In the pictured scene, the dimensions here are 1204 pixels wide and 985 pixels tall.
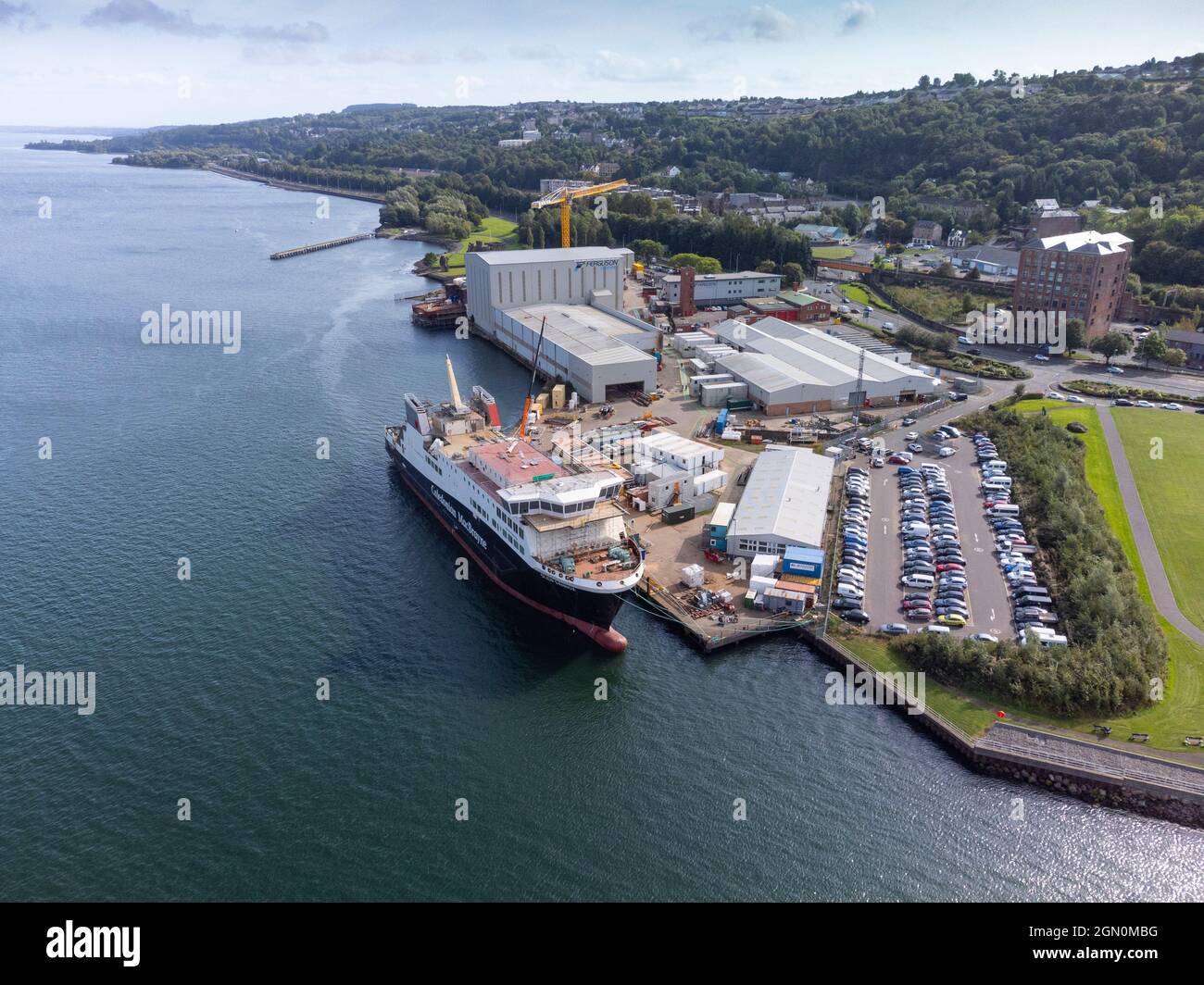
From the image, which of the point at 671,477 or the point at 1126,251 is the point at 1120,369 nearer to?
the point at 1126,251

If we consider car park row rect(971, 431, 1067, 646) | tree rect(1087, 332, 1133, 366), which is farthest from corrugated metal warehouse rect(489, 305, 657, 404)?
tree rect(1087, 332, 1133, 366)

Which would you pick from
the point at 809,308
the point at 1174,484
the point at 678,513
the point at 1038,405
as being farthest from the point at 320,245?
the point at 1174,484

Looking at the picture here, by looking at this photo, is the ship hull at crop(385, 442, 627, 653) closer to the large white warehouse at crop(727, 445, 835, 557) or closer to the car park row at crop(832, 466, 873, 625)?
the large white warehouse at crop(727, 445, 835, 557)

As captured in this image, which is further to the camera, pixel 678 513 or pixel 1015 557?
pixel 678 513

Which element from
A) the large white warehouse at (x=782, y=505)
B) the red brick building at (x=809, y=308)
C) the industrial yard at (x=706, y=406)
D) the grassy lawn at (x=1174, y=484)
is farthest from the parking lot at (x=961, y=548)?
the red brick building at (x=809, y=308)

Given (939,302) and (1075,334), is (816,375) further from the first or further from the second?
(939,302)

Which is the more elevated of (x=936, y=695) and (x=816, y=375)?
(x=816, y=375)
